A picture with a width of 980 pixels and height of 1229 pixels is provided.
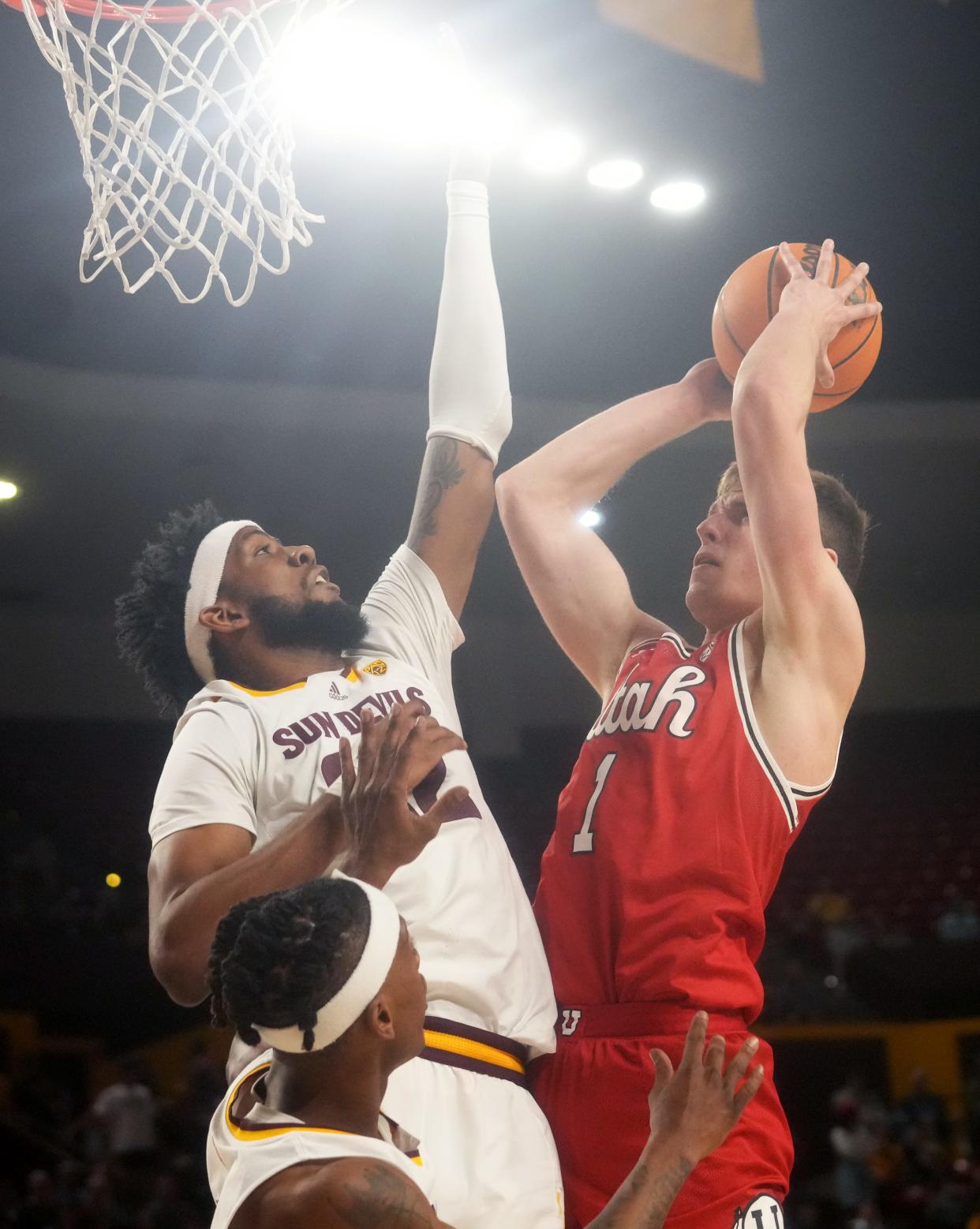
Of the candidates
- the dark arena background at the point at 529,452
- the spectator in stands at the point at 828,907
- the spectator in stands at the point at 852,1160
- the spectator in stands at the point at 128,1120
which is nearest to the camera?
→ the dark arena background at the point at 529,452

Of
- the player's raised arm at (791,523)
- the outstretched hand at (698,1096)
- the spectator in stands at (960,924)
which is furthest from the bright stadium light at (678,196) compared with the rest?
the spectator in stands at (960,924)

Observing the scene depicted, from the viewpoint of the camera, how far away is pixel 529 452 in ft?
27.2

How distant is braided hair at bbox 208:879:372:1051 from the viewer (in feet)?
5.87

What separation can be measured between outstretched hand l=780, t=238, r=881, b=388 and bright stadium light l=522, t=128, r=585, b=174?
334 cm

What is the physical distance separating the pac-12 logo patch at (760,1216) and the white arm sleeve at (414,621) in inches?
43.5

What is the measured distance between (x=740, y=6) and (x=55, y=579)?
6.59 metres

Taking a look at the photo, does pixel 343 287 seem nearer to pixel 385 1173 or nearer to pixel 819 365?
pixel 819 365

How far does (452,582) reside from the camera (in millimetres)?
2990

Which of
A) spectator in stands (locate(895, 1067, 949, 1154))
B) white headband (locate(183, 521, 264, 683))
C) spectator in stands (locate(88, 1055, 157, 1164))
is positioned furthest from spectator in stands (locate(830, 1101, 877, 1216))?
white headband (locate(183, 521, 264, 683))

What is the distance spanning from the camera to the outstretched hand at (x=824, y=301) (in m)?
2.77

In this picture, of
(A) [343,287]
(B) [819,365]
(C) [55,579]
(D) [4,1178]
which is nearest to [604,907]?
(B) [819,365]

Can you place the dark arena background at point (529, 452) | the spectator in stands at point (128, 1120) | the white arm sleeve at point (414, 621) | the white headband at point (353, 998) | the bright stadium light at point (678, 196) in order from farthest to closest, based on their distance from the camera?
the spectator in stands at point (128, 1120)
the bright stadium light at point (678, 196)
the dark arena background at point (529, 452)
the white arm sleeve at point (414, 621)
the white headband at point (353, 998)

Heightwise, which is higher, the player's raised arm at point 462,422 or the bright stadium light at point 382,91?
the bright stadium light at point 382,91

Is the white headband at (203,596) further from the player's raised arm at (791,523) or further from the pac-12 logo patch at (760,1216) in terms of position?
the pac-12 logo patch at (760,1216)
